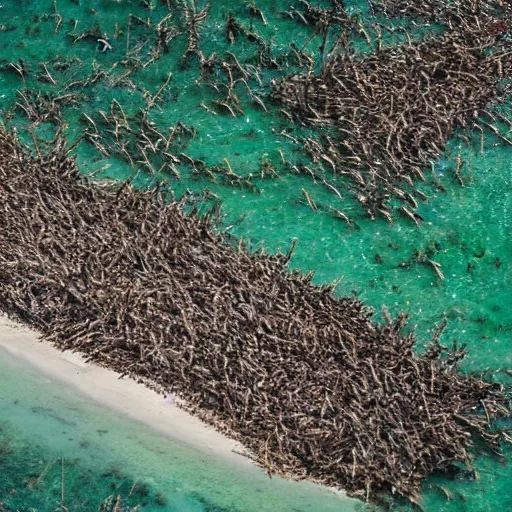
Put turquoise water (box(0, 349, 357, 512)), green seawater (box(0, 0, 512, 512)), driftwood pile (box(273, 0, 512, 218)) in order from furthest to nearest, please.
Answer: driftwood pile (box(273, 0, 512, 218))
green seawater (box(0, 0, 512, 512))
turquoise water (box(0, 349, 357, 512))

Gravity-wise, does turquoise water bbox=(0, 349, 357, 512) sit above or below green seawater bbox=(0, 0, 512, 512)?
below

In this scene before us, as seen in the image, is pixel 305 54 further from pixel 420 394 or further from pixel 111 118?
pixel 420 394

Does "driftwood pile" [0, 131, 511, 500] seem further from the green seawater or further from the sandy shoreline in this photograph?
the green seawater

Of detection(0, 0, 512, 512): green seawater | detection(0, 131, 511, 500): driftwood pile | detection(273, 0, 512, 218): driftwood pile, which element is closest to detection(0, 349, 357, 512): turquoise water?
detection(0, 0, 512, 512): green seawater

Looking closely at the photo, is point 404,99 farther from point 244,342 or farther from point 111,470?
point 111,470

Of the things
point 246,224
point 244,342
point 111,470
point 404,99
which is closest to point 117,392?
point 111,470

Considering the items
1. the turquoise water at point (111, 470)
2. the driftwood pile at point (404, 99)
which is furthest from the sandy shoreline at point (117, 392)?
the driftwood pile at point (404, 99)
